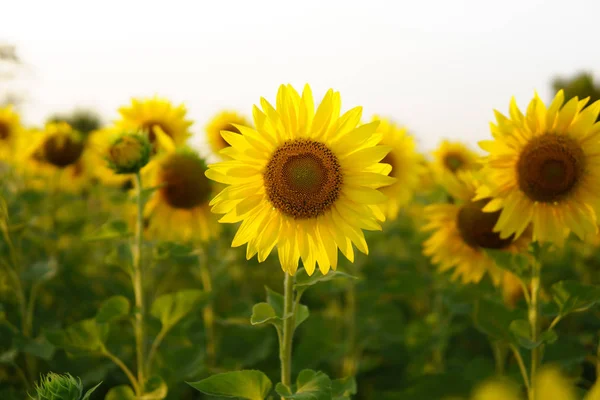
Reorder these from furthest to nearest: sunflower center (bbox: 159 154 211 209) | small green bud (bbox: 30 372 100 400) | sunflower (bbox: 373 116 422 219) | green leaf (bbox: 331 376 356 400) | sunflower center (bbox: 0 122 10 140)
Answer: sunflower center (bbox: 0 122 10 140)
sunflower (bbox: 373 116 422 219)
sunflower center (bbox: 159 154 211 209)
green leaf (bbox: 331 376 356 400)
small green bud (bbox: 30 372 100 400)

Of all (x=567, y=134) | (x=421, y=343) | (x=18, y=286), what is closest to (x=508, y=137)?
(x=567, y=134)

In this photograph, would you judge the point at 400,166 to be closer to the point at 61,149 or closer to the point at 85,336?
the point at 61,149

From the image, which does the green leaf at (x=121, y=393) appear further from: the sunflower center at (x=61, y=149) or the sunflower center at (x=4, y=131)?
the sunflower center at (x=4, y=131)

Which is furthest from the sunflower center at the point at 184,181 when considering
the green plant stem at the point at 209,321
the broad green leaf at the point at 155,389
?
the broad green leaf at the point at 155,389

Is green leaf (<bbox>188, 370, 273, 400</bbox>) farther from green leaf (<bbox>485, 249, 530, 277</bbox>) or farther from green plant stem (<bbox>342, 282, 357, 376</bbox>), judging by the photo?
green plant stem (<bbox>342, 282, 357, 376</bbox>)

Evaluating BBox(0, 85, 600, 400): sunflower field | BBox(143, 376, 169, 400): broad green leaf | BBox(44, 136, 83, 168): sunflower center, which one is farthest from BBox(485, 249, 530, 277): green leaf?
BBox(44, 136, 83, 168): sunflower center

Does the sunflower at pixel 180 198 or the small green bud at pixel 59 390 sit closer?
the small green bud at pixel 59 390
